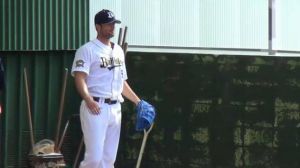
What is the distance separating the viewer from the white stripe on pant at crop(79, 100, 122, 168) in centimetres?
659

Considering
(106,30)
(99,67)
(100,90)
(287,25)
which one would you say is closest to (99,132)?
(100,90)

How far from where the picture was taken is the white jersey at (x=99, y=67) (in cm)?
667

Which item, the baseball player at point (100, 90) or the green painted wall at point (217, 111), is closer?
the baseball player at point (100, 90)

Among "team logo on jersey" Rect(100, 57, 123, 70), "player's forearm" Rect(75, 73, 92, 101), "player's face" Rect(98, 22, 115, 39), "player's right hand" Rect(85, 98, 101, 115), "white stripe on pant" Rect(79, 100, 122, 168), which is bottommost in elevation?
"white stripe on pant" Rect(79, 100, 122, 168)

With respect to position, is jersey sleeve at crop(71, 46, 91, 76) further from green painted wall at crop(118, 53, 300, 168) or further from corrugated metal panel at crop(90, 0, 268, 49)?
corrugated metal panel at crop(90, 0, 268, 49)

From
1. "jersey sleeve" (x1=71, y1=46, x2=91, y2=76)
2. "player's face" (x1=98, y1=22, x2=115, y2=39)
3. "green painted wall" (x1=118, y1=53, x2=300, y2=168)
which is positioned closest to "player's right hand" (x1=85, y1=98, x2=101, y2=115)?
"jersey sleeve" (x1=71, y1=46, x2=91, y2=76)

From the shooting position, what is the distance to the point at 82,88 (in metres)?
6.50

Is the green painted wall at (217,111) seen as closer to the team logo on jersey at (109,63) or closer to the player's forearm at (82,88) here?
the team logo on jersey at (109,63)

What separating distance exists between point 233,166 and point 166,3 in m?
2.44

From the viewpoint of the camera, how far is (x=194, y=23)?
898cm

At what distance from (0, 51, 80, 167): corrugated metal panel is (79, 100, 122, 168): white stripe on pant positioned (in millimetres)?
2178

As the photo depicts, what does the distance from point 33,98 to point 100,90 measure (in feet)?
7.78

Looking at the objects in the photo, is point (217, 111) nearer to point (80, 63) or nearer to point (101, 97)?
point (101, 97)

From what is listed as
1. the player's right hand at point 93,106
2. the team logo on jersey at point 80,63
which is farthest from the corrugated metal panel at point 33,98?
the player's right hand at point 93,106
